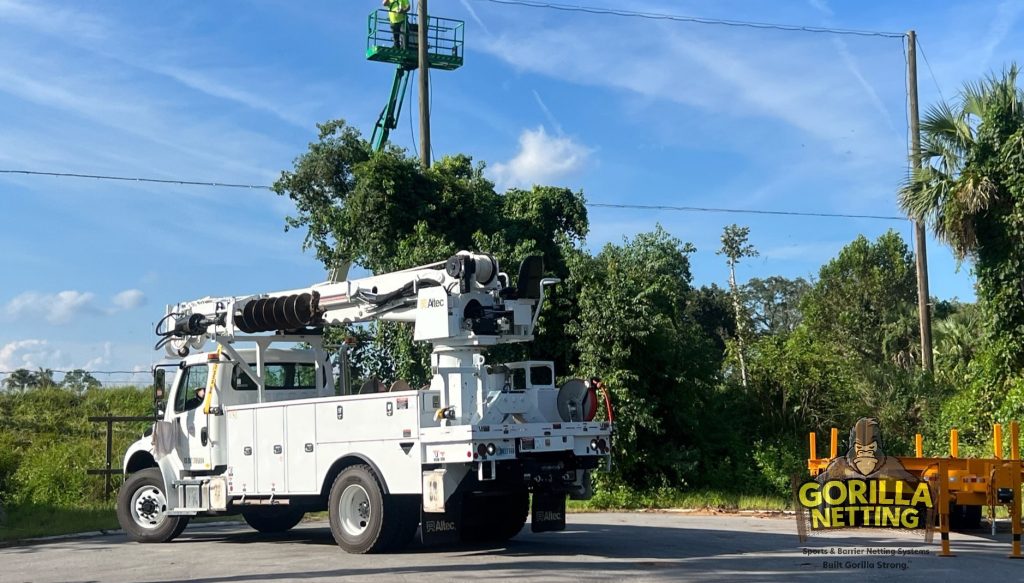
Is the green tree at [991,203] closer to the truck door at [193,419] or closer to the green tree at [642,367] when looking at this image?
the green tree at [642,367]

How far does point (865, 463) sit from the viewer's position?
546 inches

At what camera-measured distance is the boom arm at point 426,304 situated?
42.4ft

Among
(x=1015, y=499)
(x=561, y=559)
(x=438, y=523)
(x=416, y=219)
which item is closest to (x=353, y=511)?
(x=438, y=523)

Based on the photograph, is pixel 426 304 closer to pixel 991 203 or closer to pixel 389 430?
pixel 389 430

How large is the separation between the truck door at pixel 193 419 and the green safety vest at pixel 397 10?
20.2 m

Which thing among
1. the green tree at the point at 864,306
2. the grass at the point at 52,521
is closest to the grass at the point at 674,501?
the grass at the point at 52,521

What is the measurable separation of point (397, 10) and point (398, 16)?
22 centimetres

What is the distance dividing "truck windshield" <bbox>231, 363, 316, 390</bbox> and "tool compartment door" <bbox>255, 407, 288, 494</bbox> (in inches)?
57.2

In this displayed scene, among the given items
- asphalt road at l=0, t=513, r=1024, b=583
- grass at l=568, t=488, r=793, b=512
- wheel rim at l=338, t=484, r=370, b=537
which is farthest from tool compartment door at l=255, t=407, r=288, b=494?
grass at l=568, t=488, r=793, b=512

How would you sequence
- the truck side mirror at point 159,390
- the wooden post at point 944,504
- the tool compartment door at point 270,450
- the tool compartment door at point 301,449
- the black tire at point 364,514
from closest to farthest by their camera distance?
1. the wooden post at point 944,504
2. the black tire at point 364,514
3. the tool compartment door at point 301,449
4. the tool compartment door at point 270,450
5. the truck side mirror at point 159,390

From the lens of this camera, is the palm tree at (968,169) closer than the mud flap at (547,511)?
No

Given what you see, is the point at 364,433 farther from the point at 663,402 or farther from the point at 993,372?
the point at 993,372

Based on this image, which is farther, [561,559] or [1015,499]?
[1015,499]

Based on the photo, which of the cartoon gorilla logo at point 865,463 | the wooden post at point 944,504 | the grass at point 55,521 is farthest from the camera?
the grass at point 55,521
